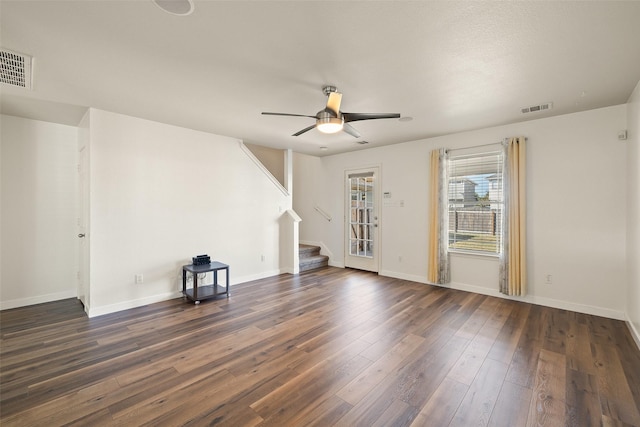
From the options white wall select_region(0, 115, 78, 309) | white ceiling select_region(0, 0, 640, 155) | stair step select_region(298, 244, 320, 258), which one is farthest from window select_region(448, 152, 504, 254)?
white wall select_region(0, 115, 78, 309)

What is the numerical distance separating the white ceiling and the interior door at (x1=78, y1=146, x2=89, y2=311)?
2.28ft

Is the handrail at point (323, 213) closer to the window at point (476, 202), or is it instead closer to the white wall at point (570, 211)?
the white wall at point (570, 211)

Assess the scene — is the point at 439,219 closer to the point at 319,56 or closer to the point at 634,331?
the point at 634,331

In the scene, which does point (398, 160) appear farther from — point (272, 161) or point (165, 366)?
point (165, 366)

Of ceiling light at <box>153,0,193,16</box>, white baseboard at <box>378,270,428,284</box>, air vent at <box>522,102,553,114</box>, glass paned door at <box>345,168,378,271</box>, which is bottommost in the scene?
white baseboard at <box>378,270,428,284</box>

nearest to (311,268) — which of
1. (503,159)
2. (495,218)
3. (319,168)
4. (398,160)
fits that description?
(319,168)

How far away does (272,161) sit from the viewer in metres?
7.20

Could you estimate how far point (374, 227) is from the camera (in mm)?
6055

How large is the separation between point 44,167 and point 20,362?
290cm

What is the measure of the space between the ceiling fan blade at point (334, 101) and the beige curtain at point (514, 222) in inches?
119

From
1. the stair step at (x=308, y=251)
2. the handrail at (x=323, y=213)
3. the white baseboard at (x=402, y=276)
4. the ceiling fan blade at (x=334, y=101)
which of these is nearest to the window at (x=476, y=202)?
the white baseboard at (x=402, y=276)

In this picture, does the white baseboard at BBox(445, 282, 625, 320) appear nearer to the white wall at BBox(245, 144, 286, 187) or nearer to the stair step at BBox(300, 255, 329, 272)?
the stair step at BBox(300, 255, 329, 272)

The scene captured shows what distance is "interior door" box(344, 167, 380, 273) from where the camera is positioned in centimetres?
602

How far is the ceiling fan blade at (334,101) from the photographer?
277cm
